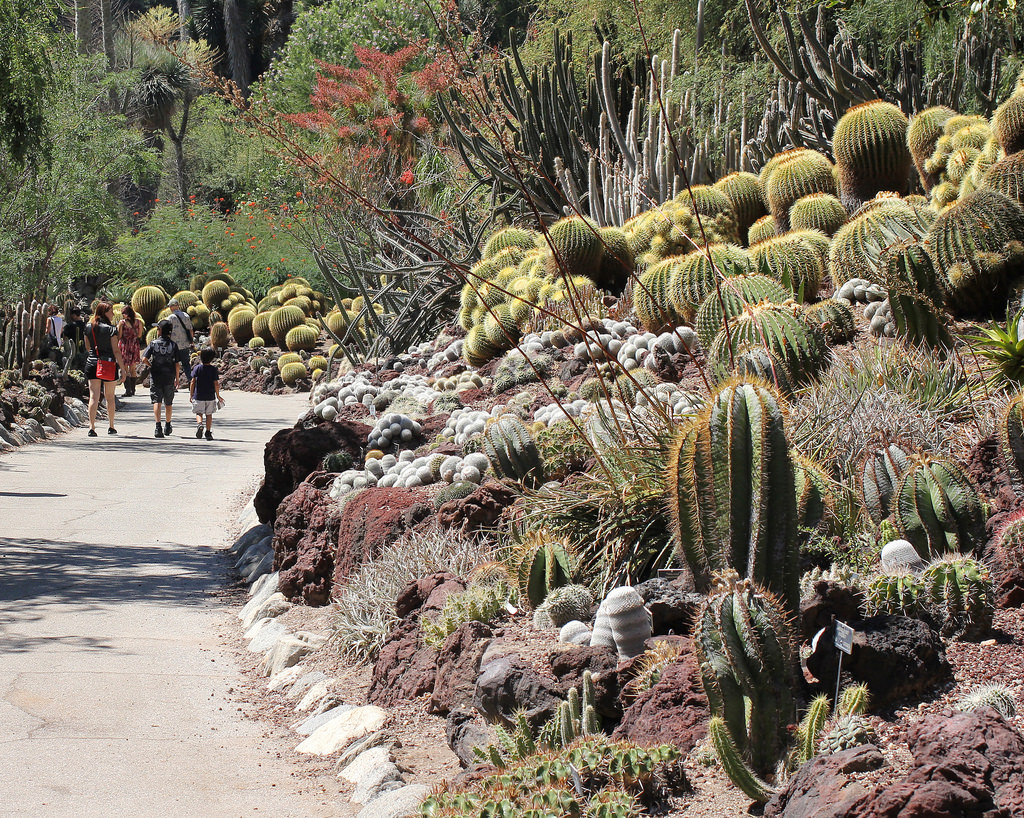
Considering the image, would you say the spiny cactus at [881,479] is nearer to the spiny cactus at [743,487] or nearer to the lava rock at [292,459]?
the spiny cactus at [743,487]

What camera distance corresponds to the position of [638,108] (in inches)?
545

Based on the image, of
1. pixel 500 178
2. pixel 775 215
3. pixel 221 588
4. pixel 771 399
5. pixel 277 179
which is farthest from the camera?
pixel 277 179

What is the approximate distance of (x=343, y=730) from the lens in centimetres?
452

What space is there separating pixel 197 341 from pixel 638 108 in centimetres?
1565

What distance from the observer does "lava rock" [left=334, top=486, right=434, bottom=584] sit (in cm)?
616

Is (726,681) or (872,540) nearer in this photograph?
(726,681)

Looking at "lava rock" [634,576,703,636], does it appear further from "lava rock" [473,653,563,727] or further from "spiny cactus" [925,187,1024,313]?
"spiny cactus" [925,187,1024,313]

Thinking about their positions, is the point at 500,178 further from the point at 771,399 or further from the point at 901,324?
the point at 771,399

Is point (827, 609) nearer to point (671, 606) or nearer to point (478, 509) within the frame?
point (671, 606)

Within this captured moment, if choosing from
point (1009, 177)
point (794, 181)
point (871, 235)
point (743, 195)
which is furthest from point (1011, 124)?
point (743, 195)

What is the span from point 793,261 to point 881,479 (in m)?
4.57

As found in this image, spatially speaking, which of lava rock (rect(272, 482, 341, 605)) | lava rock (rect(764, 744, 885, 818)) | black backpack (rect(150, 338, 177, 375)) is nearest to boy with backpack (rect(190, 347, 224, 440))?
black backpack (rect(150, 338, 177, 375))

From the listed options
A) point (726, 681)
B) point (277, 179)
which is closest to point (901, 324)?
point (726, 681)

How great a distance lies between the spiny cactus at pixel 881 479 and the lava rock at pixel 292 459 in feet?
16.5
